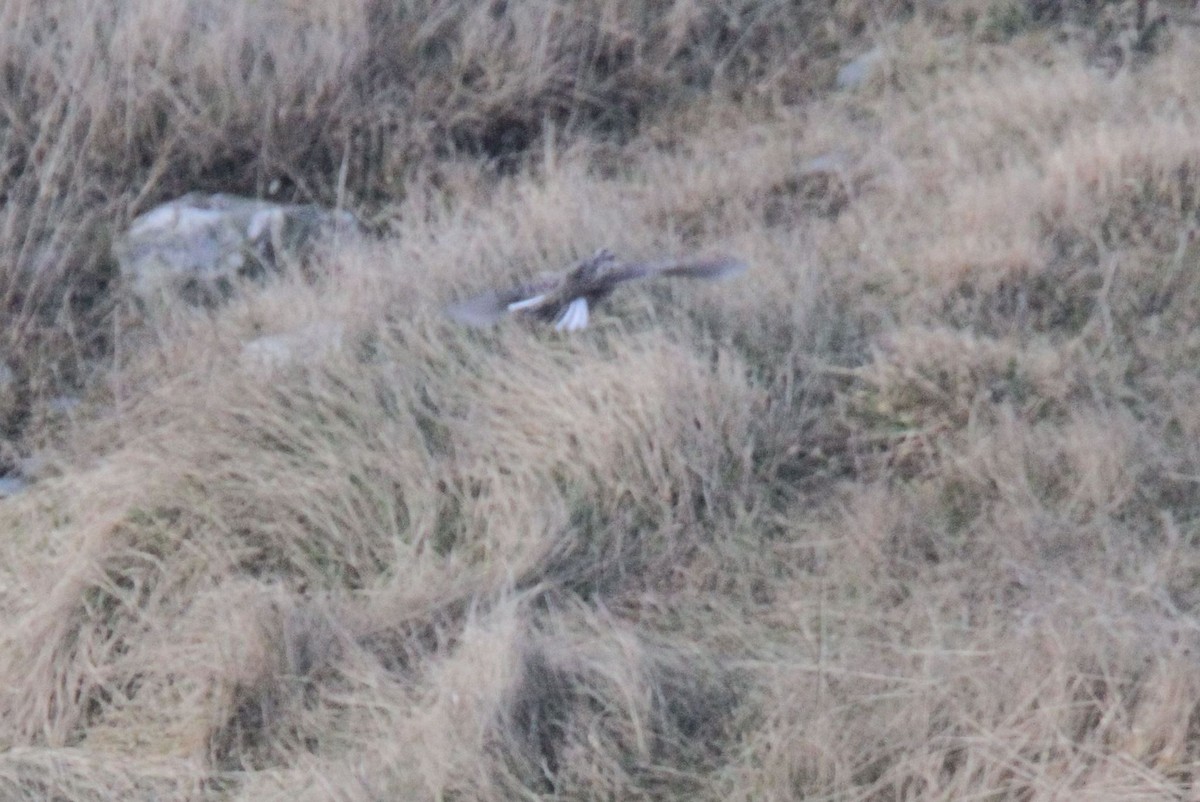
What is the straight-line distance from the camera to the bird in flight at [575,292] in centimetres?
404

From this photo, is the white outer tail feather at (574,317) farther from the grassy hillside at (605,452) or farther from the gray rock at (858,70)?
the gray rock at (858,70)

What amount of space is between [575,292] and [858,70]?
230cm

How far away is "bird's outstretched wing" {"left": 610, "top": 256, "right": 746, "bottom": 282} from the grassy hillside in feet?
0.25

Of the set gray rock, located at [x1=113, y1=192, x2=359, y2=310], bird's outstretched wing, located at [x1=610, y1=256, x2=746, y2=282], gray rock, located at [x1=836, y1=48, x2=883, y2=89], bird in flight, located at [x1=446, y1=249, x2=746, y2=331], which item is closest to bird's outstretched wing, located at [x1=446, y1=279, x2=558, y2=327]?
bird in flight, located at [x1=446, y1=249, x2=746, y2=331]

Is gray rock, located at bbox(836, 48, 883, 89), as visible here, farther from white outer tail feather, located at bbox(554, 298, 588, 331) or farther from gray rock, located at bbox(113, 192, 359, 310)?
white outer tail feather, located at bbox(554, 298, 588, 331)

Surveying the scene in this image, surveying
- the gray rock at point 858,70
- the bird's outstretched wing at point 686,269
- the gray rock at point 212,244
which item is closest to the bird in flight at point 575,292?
the bird's outstretched wing at point 686,269

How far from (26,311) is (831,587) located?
2.58m

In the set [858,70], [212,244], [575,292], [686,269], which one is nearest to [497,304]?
[575,292]

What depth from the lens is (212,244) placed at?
5090 mm

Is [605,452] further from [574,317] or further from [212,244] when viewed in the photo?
[212,244]

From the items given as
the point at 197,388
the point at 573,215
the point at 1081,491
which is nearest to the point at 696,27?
the point at 573,215

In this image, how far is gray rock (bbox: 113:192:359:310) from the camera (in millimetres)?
4973

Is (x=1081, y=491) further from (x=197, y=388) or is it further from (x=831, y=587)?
(x=197, y=388)

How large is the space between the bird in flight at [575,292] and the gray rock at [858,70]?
1974mm
